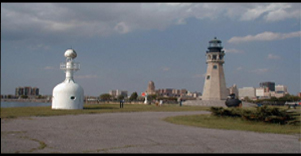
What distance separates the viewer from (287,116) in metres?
14.7

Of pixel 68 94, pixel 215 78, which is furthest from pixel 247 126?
pixel 215 78

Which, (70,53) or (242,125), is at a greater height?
(70,53)

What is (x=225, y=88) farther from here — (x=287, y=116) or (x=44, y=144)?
(x=44, y=144)

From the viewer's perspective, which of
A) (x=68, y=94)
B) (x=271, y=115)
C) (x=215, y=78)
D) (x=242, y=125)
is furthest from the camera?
(x=215, y=78)

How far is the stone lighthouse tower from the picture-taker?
190ft

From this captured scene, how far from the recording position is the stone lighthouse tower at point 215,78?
5806 cm

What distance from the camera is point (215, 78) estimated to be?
58.3 m

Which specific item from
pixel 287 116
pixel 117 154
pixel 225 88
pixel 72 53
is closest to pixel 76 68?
pixel 72 53

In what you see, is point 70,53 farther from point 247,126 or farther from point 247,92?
point 247,92

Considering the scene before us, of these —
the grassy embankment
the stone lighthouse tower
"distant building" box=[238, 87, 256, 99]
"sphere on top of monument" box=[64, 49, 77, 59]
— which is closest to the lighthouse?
"sphere on top of monument" box=[64, 49, 77, 59]

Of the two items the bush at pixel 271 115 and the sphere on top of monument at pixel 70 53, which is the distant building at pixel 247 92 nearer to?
the sphere on top of monument at pixel 70 53

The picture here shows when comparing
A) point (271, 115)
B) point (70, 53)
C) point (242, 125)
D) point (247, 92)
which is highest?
point (70, 53)

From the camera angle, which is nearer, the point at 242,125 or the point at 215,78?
the point at 242,125

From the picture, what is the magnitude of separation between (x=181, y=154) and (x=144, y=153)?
3.19 ft
